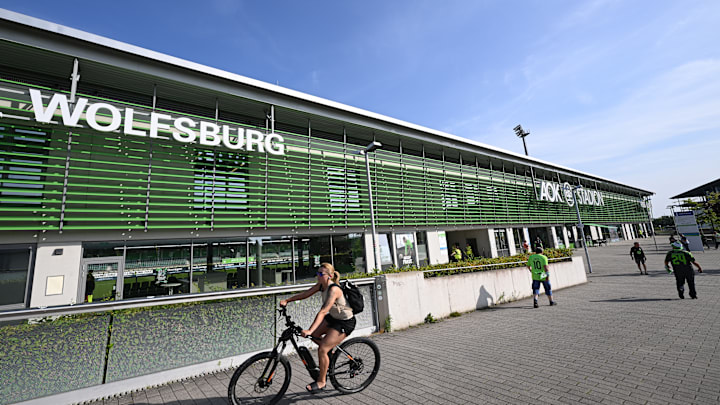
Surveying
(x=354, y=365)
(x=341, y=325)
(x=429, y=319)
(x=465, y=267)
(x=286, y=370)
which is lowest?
(x=429, y=319)

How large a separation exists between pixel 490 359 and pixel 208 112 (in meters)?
13.6

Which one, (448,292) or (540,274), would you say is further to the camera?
(540,274)

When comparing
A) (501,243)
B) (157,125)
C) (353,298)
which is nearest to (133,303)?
(353,298)

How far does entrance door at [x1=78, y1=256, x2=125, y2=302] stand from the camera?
9133mm

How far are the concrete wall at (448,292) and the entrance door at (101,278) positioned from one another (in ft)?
29.1

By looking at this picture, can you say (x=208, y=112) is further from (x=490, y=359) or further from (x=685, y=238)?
(x=685, y=238)

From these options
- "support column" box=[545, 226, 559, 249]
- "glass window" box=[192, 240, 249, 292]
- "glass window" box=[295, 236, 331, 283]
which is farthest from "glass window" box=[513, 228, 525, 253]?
"glass window" box=[192, 240, 249, 292]

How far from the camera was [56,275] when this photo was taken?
862 centimetres

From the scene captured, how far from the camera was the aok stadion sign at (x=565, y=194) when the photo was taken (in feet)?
91.2

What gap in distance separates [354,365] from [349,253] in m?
10.7

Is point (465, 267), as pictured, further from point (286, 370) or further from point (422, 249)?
point (422, 249)

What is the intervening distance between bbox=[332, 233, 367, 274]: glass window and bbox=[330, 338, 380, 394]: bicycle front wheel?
388 inches

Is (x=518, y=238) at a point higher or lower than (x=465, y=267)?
higher

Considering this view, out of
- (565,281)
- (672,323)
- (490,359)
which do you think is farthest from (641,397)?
(565,281)
